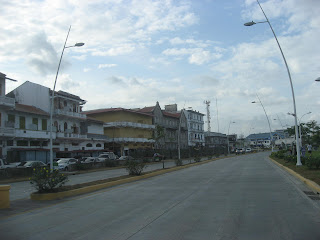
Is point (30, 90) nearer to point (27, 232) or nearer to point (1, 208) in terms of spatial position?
point (1, 208)

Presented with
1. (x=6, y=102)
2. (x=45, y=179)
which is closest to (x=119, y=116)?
(x=6, y=102)

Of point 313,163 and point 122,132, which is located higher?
point 122,132

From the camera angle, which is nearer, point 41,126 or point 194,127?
point 41,126

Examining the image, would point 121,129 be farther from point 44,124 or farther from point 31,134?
point 31,134

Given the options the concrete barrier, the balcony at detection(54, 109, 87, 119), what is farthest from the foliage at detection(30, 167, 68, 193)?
the balcony at detection(54, 109, 87, 119)

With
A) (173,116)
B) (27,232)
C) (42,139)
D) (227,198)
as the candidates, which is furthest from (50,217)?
(173,116)

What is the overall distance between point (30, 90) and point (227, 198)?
44.1m

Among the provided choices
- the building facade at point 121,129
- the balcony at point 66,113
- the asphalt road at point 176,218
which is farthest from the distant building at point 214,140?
the asphalt road at point 176,218

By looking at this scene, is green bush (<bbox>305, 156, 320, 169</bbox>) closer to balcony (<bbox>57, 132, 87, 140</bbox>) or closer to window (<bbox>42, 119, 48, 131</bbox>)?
window (<bbox>42, 119, 48, 131</bbox>)

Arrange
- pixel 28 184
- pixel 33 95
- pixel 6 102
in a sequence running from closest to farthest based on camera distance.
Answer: pixel 28 184, pixel 6 102, pixel 33 95

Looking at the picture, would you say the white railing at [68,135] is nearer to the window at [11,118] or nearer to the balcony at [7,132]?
the window at [11,118]

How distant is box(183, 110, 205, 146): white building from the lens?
325ft

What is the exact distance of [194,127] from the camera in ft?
337

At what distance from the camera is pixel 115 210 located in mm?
9836
